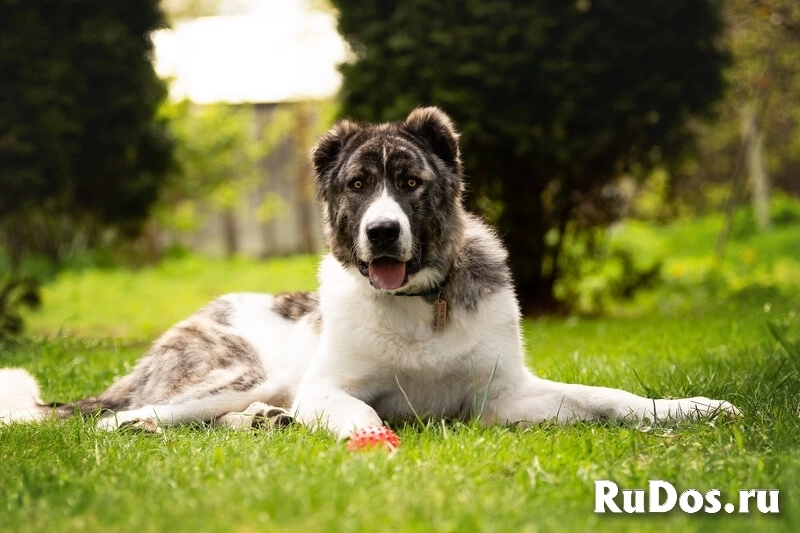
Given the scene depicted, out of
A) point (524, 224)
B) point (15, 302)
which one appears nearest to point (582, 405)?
point (524, 224)

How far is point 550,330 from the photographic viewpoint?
7797 millimetres

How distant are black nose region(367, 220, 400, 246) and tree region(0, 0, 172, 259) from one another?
15.0 ft

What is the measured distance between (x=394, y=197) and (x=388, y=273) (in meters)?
0.33

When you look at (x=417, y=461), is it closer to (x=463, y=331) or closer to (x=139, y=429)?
(x=463, y=331)

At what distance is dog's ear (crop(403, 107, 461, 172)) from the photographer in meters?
4.37

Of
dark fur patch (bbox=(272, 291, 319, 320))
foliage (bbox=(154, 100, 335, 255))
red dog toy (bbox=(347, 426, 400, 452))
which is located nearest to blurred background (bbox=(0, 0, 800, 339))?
dark fur patch (bbox=(272, 291, 319, 320))

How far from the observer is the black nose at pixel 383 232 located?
384 centimetres

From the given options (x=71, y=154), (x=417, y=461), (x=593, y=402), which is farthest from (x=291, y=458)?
(x=71, y=154)

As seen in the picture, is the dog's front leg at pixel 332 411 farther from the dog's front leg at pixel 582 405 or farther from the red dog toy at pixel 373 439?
the dog's front leg at pixel 582 405

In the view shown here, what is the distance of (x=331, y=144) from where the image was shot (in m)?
4.45

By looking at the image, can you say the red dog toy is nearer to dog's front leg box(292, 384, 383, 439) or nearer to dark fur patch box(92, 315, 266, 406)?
dog's front leg box(292, 384, 383, 439)

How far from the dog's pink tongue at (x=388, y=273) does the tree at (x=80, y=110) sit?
448 centimetres

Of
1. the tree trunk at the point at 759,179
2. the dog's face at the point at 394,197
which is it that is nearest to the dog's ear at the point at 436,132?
the dog's face at the point at 394,197

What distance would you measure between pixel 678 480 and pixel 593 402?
3.42 feet
